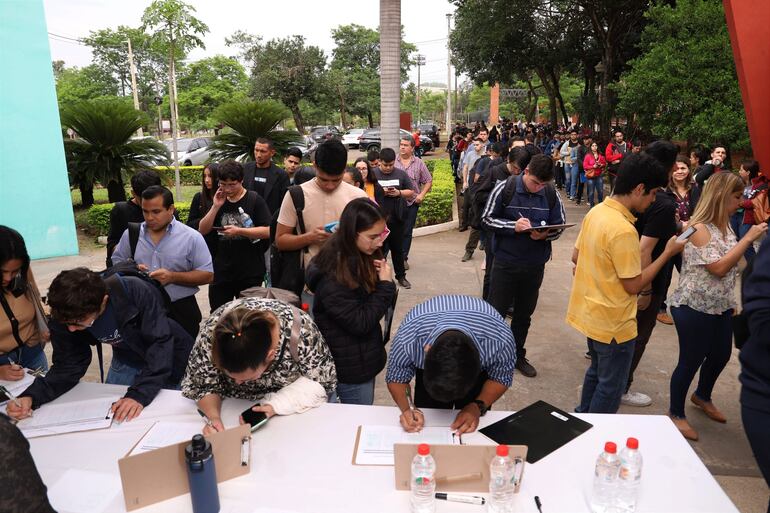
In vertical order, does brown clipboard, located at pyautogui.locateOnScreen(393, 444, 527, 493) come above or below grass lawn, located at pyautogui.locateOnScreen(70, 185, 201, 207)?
below

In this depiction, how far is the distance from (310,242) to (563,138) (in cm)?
1376

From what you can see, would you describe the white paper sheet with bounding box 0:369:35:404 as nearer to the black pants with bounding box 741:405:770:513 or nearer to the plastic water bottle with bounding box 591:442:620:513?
the plastic water bottle with bounding box 591:442:620:513

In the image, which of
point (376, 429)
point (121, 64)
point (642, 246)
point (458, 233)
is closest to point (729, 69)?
point (458, 233)

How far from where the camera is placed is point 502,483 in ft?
6.18

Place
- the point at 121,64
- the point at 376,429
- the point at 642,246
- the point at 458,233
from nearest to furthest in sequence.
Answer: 1. the point at 376,429
2. the point at 642,246
3. the point at 458,233
4. the point at 121,64

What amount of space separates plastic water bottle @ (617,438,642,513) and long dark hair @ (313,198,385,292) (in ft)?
4.30

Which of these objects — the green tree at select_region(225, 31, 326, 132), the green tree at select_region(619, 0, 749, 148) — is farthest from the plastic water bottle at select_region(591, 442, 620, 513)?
the green tree at select_region(225, 31, 326, 132)

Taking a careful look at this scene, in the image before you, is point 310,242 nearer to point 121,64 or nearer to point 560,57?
point 560,57

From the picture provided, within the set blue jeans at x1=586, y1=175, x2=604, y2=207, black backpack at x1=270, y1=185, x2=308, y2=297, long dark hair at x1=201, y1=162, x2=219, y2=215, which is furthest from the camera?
blue jeans at x1=586, y1=175, x2=604, y2=207

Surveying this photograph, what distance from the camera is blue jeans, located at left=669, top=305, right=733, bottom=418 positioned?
3.26 m

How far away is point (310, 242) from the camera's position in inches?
135

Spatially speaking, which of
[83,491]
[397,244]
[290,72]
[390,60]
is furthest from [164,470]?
[290,72]

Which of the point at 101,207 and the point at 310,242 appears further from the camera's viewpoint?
the point at 101,207

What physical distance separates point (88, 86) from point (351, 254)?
41.3 metres
